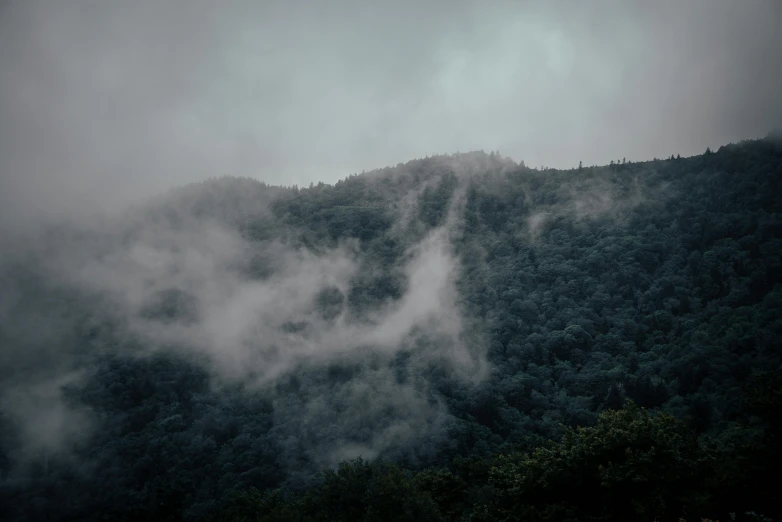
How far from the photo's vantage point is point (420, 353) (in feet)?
342

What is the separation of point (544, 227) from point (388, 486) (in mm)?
109851

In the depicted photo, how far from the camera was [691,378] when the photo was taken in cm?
7162

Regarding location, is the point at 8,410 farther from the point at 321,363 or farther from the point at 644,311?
the point at 644,311

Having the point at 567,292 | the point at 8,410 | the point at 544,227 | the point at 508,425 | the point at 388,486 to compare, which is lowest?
the point at 388,486

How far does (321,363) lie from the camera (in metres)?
108

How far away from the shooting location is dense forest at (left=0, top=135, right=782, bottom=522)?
111ft

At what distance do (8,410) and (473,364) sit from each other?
92.7 m

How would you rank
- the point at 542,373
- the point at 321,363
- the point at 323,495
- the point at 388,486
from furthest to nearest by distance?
the point at 321,363 < the point at 542,373 < the point at 323,495 < the point at 388,486

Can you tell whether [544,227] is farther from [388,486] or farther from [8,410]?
[8,410]

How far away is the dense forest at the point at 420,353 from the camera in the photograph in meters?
33.9

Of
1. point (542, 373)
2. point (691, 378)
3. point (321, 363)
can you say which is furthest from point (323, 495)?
point (321, 363)

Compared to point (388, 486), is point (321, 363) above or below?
above

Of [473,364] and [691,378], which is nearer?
[691,378]

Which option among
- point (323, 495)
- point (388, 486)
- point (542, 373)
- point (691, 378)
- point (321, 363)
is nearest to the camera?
point (388, 486)
